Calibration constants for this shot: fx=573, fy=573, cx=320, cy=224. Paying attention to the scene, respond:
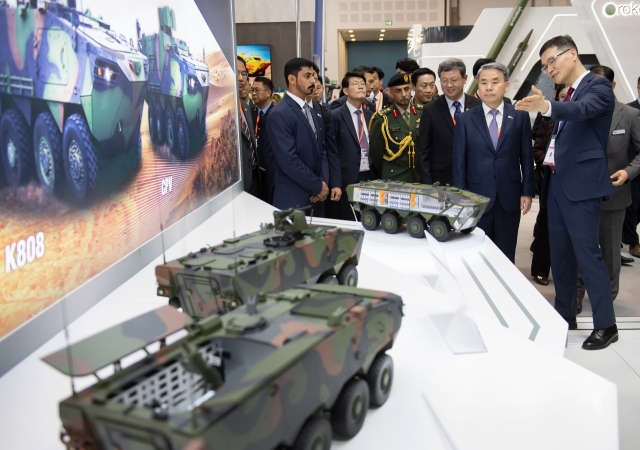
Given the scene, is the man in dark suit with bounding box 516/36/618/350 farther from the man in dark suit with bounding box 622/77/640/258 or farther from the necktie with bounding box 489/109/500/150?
the man in dark suit with bounding box 622/77/640/258

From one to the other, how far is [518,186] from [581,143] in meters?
0.67

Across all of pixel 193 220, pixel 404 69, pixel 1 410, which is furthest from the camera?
pixel 404 69

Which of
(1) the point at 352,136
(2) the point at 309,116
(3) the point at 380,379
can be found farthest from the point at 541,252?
(3) the point at 380,379

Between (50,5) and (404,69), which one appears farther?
(404,69)

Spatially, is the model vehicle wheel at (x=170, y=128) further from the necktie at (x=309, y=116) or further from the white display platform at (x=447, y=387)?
the necktie at (x=309, y=116)

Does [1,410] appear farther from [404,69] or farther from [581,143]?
[404,69]

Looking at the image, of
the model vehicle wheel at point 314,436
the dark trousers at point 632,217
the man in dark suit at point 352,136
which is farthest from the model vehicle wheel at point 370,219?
the dark trousers at point 632,217

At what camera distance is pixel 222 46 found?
12.6 ft

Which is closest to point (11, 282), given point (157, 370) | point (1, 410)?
point (1, 410)

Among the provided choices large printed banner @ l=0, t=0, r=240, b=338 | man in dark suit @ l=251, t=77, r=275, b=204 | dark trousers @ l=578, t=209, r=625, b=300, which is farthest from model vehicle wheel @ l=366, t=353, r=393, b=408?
man in dark suit @ l=251, t=77, r=275, b=204

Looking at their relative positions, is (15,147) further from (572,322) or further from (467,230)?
(572,322)

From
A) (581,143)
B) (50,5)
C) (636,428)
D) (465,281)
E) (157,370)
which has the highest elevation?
(50,5)

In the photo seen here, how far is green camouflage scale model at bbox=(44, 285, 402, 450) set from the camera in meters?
0.97

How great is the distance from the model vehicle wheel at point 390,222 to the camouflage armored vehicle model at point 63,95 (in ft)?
5.56
